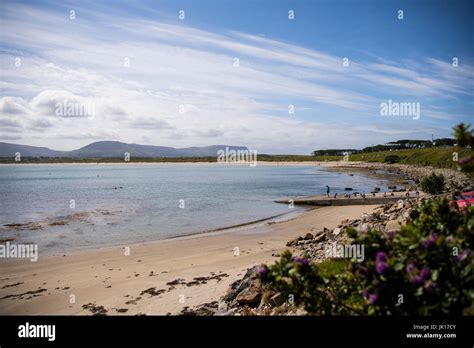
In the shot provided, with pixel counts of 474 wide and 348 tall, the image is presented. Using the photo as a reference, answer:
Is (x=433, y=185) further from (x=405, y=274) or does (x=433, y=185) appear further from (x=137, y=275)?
(x=405, y=274)

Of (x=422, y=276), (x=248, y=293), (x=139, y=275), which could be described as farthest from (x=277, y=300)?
(x=139, y=275)

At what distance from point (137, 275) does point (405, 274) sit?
486 inches

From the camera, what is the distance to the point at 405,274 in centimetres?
390

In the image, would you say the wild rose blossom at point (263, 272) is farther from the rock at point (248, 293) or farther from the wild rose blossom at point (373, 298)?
the rock at point (248, 293)

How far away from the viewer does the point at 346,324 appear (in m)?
4.04

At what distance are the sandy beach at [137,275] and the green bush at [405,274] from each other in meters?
6.81

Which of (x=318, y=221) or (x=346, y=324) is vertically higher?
(x=346, y=324)

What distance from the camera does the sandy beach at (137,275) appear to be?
11.2 m

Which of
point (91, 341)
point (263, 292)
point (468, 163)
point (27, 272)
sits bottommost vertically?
point (27, 272)

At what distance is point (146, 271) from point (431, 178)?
25.9 meters

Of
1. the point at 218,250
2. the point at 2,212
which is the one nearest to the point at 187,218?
the point at 218,250

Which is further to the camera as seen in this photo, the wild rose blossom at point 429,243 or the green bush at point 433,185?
the green bush at point 433,185

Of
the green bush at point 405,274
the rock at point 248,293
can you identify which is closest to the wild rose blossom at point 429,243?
the green bush at point 405,274

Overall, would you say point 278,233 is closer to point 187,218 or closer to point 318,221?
point 318,221
